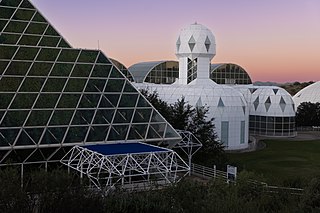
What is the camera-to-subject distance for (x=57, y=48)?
28422 mm

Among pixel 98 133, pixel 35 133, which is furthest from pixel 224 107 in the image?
pixel 35 133

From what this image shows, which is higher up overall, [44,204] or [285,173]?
[44,204]

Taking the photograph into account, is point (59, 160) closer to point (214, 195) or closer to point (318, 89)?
point (214, 195)

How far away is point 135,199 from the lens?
1483cm

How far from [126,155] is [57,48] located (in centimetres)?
1032

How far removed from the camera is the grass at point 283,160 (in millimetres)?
31797

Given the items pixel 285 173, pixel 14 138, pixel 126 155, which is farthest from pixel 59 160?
pixel 285 173

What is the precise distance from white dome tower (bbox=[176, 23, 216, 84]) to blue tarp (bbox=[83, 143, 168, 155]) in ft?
94.6

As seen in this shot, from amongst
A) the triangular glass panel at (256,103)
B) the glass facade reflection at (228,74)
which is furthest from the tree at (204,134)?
the glass facade reflection at (228,74)

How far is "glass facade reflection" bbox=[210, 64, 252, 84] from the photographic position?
65688 mm

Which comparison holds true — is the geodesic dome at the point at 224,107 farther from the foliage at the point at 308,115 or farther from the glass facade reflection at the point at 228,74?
the foliage at the point at 308,115

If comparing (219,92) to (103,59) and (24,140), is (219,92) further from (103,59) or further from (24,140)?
(24,140)

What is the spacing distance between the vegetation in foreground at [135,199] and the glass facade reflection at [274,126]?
41132 mm

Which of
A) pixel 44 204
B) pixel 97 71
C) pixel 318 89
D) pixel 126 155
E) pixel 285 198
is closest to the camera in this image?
pixel 44 204
